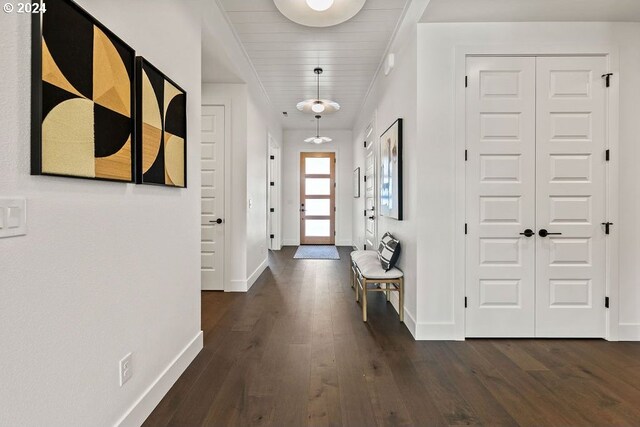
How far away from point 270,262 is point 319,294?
87.6 inches

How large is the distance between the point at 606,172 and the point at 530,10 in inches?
55.9

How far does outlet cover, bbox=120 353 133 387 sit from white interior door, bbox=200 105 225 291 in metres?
2.57

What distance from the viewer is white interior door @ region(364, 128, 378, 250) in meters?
4.81

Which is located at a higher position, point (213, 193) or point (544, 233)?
point (213, 193)

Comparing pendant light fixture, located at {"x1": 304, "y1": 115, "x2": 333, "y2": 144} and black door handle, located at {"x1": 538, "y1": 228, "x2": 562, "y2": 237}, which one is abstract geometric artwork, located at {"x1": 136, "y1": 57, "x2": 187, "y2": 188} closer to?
black door handle, located at {"x1": 538, "y1": 228, "x2": 562, "y2": 237}

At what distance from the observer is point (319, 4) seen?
246 cm

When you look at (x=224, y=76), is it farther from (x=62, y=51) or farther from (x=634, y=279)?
(x=634, y=279)

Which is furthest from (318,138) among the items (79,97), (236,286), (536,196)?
(79,97)

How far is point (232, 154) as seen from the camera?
410 centimetres

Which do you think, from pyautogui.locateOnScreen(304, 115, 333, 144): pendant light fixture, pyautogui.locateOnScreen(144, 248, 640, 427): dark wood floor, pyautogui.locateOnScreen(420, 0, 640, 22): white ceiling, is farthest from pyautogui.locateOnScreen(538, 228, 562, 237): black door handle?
pyautogui.locateOnScreen(304, 115, 333, 144): pendant light fixture

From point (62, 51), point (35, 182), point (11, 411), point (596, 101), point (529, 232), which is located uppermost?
point (596, 101)

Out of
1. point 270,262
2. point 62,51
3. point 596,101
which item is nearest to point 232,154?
point 270,262

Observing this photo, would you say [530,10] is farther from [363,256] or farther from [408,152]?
[363,256]

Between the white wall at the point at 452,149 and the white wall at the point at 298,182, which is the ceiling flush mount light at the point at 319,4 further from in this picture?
the white wall at the point at 298,182
